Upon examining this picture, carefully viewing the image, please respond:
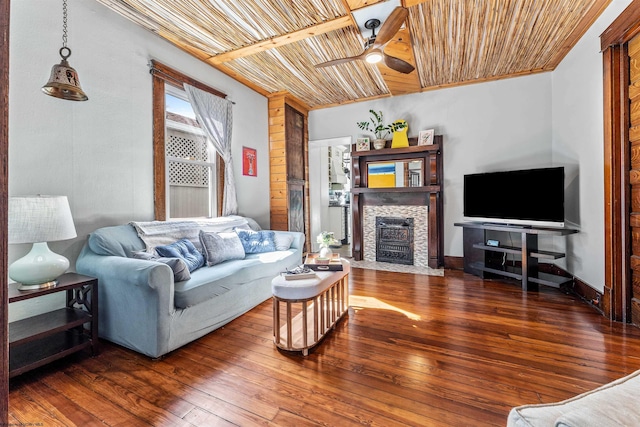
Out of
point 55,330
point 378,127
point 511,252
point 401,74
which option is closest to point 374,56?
point 401,74

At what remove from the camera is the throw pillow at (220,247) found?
262 centimetres

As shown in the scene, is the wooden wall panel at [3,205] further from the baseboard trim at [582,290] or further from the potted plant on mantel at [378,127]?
the potted plant on mantel at [378,127]

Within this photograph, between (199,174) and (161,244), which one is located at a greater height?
(199,174)

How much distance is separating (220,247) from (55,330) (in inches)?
50.2

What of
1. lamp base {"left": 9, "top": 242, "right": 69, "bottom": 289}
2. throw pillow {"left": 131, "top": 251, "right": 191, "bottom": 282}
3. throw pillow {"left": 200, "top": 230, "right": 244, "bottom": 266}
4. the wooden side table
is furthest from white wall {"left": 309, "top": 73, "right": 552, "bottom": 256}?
lamp base {"left": 9, "top": 242, "right": 69, "bottom": 289}

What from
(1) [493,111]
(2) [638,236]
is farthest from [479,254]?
(1) [493,111]

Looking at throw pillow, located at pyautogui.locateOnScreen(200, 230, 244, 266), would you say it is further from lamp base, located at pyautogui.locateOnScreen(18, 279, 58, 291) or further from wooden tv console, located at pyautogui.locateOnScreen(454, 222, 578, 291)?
wooden tv console, located at pyautogui.locateOnScreen(454, 222, 578, 291)

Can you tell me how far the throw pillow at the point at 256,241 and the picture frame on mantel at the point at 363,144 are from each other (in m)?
2.28

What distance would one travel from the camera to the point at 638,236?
2.16m

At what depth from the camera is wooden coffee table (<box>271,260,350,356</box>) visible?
6.19ft

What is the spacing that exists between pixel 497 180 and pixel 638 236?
1.53 meters

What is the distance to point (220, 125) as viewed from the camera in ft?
11.8

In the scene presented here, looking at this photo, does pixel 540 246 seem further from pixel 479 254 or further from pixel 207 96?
pixel 207 96

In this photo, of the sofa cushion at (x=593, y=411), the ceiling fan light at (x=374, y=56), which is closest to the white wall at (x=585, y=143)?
the ceiling fan light at (x=374, y=56)
